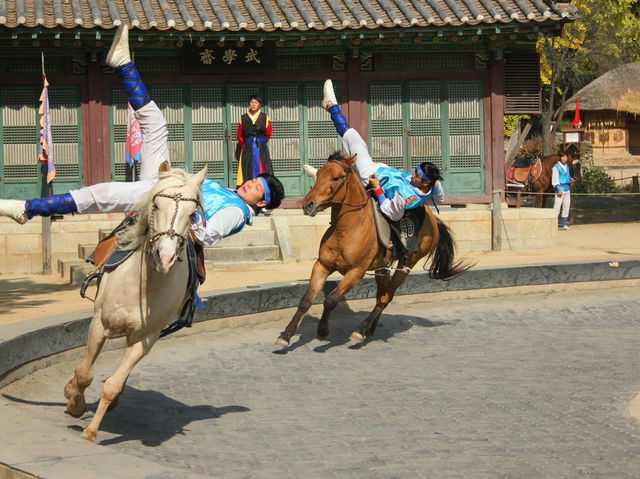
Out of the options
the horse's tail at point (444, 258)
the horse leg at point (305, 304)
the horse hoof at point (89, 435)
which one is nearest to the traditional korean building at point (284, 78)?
the horse's tail at point (444, 258)

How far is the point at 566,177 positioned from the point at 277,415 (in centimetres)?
1797

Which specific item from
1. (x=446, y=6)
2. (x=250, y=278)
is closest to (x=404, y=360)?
(x=250, y=278)

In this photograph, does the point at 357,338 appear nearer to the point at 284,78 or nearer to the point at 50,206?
the point at 50,206

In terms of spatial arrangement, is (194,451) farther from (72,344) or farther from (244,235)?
(244,235)

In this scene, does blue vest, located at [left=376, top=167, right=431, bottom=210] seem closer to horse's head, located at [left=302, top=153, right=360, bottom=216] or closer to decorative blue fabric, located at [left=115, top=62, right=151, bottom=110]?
horse's head, located at [left=302, top=153, right=360, bottom=216]

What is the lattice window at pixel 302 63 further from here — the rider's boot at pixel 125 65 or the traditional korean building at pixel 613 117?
the traditional korean building at pixel 613 117

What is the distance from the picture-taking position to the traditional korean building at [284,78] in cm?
1908

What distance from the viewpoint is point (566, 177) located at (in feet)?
82.3

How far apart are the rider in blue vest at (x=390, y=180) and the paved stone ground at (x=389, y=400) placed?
65.4 inches

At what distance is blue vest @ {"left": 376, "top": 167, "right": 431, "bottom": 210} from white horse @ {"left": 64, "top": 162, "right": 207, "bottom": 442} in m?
4.72

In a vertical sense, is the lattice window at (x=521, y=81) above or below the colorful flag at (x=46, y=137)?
above

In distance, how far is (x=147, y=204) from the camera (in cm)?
667

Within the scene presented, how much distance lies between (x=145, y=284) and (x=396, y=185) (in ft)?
17.6

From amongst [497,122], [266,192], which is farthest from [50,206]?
[497,122]
